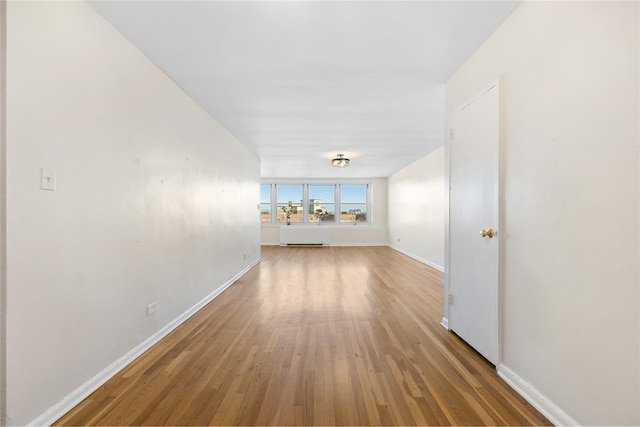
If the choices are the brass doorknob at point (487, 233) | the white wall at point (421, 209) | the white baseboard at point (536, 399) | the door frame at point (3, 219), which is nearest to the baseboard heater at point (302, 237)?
the white wall at point (421, 209)

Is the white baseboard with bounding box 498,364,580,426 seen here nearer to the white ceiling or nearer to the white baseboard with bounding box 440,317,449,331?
the white baseboard with bounding box 440,317,449,331

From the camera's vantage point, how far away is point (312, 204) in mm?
10281

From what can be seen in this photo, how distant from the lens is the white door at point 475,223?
6.71 ft

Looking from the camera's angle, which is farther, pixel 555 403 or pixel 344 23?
pixel 344 23

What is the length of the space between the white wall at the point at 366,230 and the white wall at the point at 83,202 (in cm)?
705

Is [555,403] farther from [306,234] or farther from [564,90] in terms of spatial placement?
[306,234]

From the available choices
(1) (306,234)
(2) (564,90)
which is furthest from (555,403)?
(1) (306,234)

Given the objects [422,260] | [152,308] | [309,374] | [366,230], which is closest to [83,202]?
[152,308]

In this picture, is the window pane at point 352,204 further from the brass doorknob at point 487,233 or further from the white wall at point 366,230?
the brass doorknob at point 487,233

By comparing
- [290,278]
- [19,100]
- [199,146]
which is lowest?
[290,278]

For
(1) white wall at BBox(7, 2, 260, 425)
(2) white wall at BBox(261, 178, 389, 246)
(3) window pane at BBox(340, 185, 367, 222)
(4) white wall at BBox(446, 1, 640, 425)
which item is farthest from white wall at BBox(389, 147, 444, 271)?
(1) white wall at BBox(7, 2, 260, 425)

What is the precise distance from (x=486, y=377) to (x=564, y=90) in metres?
1.84

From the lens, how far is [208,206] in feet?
12.1

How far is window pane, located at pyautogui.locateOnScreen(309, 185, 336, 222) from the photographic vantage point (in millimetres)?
10266
